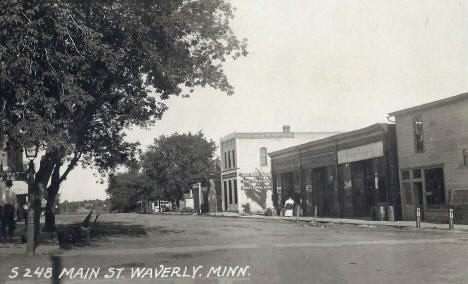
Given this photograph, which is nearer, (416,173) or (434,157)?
(434,157)

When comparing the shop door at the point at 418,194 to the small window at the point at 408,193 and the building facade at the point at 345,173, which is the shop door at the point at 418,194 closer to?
the small window at the point at 408,193

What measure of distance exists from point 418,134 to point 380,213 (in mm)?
4886

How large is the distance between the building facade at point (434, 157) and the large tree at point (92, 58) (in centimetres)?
1206

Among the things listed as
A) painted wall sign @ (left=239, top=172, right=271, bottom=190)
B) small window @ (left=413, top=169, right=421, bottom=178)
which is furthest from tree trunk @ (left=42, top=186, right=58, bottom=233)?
painted wall sign @ (left=239, top=172, right=271, bottom=190)

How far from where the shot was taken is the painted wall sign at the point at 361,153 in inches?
1266

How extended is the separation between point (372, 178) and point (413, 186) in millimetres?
3988

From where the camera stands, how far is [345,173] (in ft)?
120

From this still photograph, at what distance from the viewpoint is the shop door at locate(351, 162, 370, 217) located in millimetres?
34062

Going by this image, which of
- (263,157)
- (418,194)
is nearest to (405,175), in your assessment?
(418,194)

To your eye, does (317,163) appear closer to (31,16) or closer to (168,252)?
(168,252)

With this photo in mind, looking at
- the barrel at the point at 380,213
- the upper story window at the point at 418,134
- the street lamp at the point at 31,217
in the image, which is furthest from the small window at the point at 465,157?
the street lamp at the point at 31,217

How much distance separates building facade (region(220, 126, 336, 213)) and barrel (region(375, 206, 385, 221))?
24.4m

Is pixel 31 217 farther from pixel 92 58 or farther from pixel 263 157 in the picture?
pixel 263 157

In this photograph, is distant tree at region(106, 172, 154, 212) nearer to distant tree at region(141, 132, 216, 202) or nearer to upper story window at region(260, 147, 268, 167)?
distant tree at region(141, 132, 216, 202)
